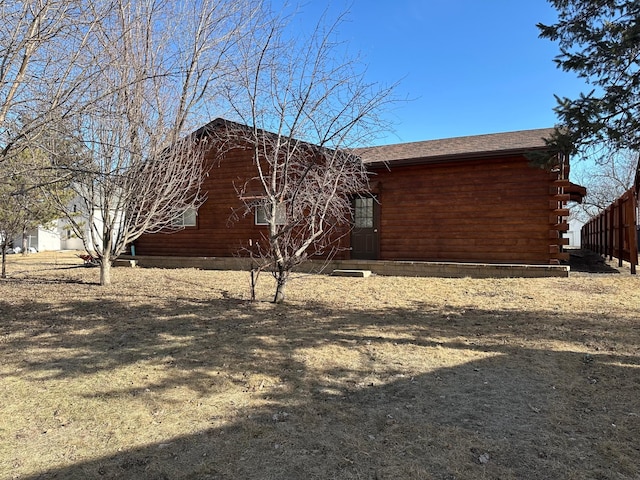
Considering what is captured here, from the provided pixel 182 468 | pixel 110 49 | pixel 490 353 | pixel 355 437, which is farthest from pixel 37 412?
pixel 110 49

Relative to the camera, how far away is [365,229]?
40.7 ft

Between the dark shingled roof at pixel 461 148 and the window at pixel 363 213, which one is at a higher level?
the dark shingled roof at pixel 461 148

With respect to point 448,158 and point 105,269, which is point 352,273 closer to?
point 448,158

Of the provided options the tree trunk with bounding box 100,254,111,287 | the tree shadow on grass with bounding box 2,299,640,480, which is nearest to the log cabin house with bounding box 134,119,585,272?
the tree trunk with bounding box 100,254,111,287

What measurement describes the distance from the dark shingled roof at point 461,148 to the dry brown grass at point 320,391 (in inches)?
190

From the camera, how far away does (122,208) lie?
→ 8328 mm

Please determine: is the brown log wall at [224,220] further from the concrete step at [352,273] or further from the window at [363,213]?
the concrete step at [352,273]

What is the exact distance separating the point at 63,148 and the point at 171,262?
823 cm

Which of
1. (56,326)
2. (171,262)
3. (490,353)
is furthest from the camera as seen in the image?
(171,262)

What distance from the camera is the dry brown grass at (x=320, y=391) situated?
247 centimetres

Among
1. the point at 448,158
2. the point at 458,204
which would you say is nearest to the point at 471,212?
the point at 458,204

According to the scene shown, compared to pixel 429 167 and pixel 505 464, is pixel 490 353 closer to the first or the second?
pixel 505 464

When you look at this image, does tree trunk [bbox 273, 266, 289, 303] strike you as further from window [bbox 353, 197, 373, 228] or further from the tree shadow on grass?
window [bbox 353, 197, 373, 228]

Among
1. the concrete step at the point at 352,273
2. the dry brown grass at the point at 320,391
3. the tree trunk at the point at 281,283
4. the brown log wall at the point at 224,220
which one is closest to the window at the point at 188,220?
the brown log wall at the point at 224,220
